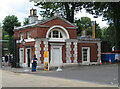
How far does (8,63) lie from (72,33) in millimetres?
10805

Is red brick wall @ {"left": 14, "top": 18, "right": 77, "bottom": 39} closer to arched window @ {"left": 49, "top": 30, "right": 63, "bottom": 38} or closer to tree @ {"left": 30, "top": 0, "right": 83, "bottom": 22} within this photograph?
arched window @ {"left": 49, "top": 30, "right": 63, "bottom": 38}

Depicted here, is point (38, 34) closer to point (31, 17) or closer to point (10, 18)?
point (31, 17)

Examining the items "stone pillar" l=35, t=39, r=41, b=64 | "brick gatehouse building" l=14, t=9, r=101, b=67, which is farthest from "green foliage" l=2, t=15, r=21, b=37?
"stone pillar" l=35, t=39, r=41, b=64

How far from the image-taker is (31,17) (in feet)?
113

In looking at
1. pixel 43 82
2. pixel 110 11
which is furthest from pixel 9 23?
pixel 43 82

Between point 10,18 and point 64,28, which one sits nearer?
point 64,28

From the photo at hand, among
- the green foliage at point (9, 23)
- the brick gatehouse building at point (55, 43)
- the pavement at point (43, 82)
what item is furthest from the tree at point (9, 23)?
the pavement at point (43, 82)

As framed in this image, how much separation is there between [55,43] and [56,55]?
1.54m

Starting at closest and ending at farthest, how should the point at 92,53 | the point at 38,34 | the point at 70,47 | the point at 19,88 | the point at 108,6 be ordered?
the point at 19,88 < the point at 38,34 < the point at 70,47 < the point at 92,53 < the point at 108,6

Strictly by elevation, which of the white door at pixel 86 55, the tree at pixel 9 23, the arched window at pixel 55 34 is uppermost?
the tree at pixel 9 23

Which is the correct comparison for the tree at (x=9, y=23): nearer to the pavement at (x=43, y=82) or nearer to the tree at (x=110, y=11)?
the tree at (x=110, y=11)

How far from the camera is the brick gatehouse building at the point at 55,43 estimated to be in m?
29.8

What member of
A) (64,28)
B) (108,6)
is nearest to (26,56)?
(64,28)

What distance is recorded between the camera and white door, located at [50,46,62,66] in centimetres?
3059
